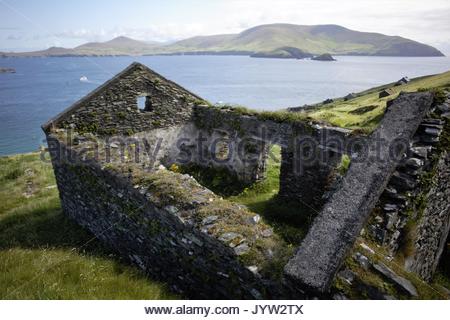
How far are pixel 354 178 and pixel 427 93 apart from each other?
9.65 feet

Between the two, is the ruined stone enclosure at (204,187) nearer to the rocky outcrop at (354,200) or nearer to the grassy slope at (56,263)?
the rocky outcrop at (354,200)

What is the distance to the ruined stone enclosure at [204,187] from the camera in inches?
203

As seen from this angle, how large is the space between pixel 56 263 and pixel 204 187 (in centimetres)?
369

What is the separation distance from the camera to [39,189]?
1800 cm

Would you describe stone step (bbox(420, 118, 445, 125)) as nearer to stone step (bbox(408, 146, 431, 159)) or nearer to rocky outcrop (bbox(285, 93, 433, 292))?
rocky outcrop (bbox(285, 93, 433, 292))

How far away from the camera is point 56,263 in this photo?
281 inches

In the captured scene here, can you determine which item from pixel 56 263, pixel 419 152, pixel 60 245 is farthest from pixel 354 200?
pixel 60 245

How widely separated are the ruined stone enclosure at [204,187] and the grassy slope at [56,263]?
585 mm

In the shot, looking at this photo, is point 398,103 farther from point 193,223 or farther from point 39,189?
point 39,189

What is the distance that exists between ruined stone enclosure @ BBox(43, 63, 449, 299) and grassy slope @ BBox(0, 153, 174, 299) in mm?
585

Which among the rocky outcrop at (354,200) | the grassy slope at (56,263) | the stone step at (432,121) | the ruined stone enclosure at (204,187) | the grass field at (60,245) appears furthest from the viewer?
the stone step at (432,121)

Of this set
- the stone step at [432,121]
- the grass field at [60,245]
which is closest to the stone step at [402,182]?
the stone step at [432,121]
